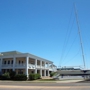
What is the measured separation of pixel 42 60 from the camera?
Answer: 170 ft

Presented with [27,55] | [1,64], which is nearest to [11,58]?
[1,64]

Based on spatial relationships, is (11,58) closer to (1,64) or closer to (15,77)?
(1,64)

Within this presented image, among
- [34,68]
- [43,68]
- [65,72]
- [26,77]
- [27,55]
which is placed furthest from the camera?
[65,72]

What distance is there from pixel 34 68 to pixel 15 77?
696 cm

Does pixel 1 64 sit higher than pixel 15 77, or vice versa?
pixel 1 64

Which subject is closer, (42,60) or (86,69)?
(86,69)

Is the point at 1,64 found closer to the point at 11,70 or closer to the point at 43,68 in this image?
the point at 11,70

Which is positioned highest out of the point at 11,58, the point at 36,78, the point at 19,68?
the point at 11,58

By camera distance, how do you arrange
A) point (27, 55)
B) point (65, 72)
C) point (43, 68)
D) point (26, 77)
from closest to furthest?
1. point (26, 77)
2. point (27, 55)
3. point (43, 68)
4. point (65, 72)

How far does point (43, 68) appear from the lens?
5153 centimetres

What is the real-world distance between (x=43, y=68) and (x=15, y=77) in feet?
42.4

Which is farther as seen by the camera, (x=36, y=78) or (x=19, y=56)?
(x=19, y=56)

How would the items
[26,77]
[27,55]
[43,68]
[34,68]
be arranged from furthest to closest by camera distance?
[43,68], [34,68], [27,55], [26,77]

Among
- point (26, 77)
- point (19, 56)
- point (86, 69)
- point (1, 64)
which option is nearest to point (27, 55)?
point (19, 56)
